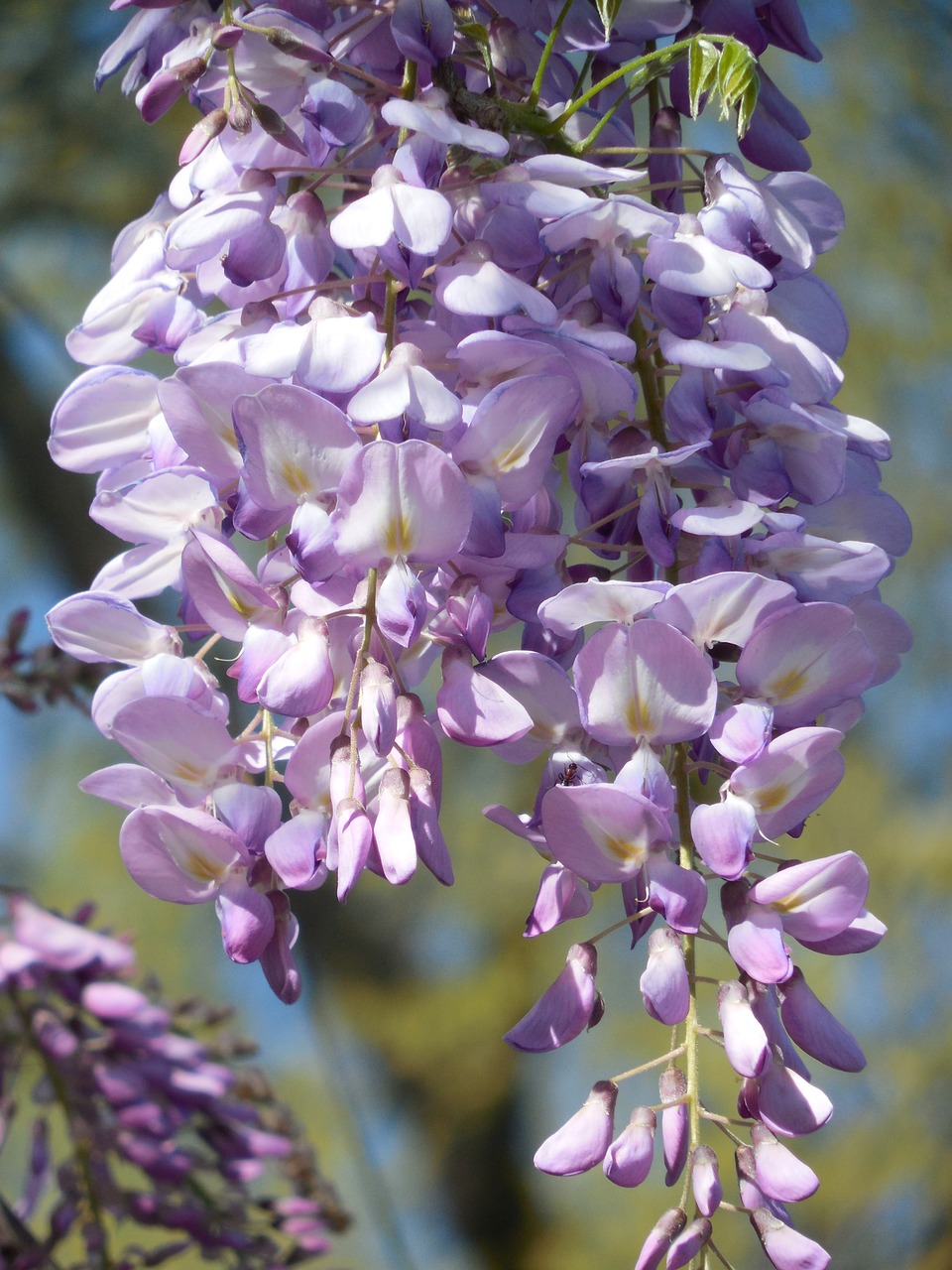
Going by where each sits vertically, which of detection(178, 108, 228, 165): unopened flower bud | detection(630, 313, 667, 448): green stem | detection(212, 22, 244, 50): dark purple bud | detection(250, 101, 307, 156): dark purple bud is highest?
detection(212, 22, 244, 50): dark purple bud

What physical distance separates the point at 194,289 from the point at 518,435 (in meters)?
0.12

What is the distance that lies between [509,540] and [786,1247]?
168 millimetres

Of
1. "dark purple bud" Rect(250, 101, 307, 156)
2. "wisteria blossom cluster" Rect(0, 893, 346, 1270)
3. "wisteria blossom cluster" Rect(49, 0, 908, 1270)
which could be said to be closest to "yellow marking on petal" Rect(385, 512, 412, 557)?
"wisteria blossom cluster" Rect(49, 0, 908, 1270)

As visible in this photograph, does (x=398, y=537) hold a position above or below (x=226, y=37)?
below

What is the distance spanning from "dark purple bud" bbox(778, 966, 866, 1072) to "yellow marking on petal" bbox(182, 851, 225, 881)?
14 centimetres

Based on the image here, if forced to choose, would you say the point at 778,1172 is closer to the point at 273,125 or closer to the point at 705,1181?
the point at 705,1181

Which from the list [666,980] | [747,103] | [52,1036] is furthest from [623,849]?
[52,1036]

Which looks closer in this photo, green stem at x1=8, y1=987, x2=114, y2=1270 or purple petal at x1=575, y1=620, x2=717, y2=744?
purple petal at x1=575, y1=620, x2=717, y2=744

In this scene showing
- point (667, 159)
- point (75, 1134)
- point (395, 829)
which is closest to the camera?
point (395, 829)

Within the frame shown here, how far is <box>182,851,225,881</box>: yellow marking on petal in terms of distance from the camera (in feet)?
0.90

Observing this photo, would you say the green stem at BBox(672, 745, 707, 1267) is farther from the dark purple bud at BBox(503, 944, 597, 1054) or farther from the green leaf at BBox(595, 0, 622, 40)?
the green leaf at BBox(595, 0, 622, 40)

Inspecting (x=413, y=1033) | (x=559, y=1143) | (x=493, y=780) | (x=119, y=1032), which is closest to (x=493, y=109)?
(x=559, y=1143)

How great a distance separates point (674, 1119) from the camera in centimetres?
28

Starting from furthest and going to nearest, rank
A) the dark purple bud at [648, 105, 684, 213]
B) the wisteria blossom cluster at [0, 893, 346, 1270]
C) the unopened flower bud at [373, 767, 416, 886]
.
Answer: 1. the wisteria blossom cluster at [0, 893, 346, 1270]
2. the dark purple bud at [648, 105, 684, 213]
3. the unopened flower bud at [373, 767, 416, 886]
